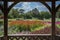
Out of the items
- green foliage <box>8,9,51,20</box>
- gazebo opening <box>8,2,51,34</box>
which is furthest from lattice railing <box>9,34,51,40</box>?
green foliage <box>8,9,51,20</box>

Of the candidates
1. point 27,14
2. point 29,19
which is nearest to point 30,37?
point 29,19

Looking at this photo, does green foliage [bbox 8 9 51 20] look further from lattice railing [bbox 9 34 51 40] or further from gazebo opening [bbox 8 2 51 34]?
lattice railing [bbox 9 34 51 40]

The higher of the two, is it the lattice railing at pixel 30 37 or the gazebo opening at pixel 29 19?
the gazebo opening at pixel 29 19

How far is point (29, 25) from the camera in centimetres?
669

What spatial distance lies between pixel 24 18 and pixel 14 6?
612 mm

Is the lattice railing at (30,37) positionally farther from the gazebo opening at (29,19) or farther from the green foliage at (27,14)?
the green foliage at (27,14)

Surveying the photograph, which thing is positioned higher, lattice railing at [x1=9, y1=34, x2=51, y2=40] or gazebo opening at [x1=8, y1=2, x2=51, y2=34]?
gazebo opening at [x1=8, y1=2, x2=51, y2=34]

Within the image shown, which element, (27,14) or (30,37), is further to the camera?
(27,14)

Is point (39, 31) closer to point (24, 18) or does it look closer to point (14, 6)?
point (24, 18)

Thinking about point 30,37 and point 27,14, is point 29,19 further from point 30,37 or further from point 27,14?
point 30,37

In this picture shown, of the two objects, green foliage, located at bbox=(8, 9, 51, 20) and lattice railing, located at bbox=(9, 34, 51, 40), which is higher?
green foliage, located at bbox=(8, 9, 51, 20)

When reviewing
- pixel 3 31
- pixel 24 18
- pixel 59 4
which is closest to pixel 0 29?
pixel 3 31

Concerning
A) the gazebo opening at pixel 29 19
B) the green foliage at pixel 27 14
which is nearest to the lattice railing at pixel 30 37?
the gazebo opening at pixel 29 19

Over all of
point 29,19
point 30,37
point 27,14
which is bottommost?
point 30,37
